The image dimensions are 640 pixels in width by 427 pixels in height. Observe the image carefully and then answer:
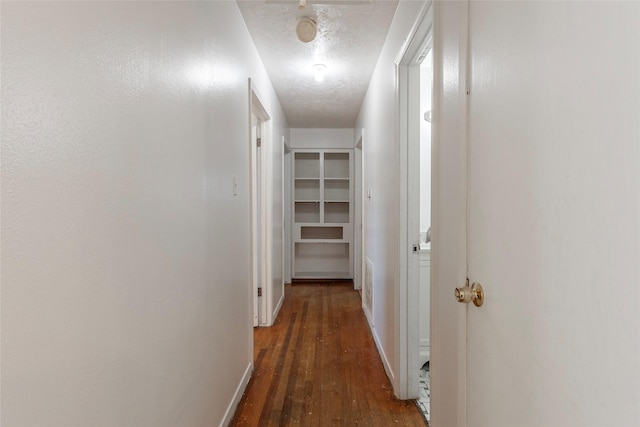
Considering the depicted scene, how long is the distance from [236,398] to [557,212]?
2.03 meters

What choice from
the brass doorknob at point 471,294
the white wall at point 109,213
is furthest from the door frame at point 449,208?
the white wall at point 109,213

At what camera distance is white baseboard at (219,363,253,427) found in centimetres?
185

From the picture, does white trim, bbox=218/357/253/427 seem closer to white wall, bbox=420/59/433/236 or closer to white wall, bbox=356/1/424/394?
white wall, bbox=356/1/424/394

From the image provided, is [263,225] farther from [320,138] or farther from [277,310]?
[320,138]

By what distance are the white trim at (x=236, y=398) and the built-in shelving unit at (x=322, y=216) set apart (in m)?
3.08

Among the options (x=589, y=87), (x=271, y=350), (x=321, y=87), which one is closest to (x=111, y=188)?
(x=589, y=87)

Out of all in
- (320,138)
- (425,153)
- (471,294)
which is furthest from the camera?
(320,138)

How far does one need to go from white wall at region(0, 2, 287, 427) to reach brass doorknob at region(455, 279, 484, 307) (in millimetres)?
965

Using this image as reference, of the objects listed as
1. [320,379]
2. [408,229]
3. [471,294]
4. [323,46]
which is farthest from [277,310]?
[471,294]

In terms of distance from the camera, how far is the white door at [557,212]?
52 centimetres

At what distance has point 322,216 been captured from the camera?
5375 mm

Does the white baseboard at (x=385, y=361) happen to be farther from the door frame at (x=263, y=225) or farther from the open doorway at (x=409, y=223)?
the door frame at (x=263, y=225)

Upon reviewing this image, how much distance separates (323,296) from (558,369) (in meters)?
3.99

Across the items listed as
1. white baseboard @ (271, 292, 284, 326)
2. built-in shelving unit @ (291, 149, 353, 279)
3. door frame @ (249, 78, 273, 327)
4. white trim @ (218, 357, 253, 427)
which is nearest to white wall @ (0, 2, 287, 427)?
white trim @ (218, 357, 253, 427)
